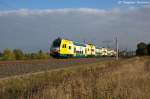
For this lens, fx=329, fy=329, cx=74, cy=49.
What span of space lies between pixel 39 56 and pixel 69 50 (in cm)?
1155

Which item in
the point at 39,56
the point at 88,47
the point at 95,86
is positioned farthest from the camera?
the point at 88,47

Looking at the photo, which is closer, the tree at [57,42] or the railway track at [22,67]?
the railway track at [22,67]

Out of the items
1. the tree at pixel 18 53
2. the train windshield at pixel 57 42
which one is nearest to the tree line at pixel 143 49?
the tree at pixel 18 53

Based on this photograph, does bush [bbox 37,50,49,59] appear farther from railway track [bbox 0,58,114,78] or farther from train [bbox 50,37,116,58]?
railway track [bbox 0,58,114,78]

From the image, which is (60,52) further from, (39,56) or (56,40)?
(39,56)

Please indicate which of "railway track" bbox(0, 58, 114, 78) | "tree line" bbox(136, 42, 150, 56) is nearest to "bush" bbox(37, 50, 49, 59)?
"railway track" bbox(0, 58, 114, 78)

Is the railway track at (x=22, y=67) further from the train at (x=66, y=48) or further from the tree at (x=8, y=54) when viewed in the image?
the tree at (x=8, y=54)

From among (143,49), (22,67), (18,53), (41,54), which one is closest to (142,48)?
(143,49)

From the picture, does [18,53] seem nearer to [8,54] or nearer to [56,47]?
[8,54]

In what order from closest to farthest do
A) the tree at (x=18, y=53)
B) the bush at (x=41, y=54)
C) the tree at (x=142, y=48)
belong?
the tree at (x=18, y=53) → the bush at (x=41, y=54) → the tree at (x=142, y=48)

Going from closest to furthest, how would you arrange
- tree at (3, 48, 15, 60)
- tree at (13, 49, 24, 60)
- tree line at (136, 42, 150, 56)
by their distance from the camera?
tree at (3, 48, 15, 60) → tree at (13, 49, 24, 60) → tree line at (136, 42, 150, 56)

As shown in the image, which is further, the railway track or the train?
the train

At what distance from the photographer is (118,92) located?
394 inches

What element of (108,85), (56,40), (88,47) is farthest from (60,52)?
(108,85)
